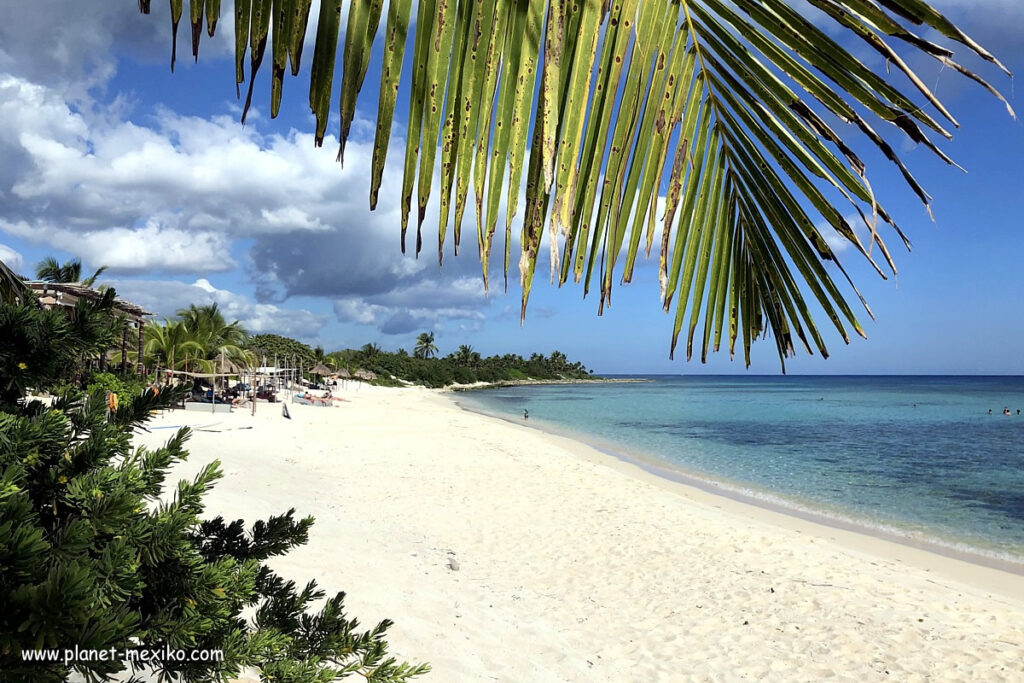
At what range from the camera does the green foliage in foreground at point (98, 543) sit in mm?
788

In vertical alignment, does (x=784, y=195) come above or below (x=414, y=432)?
above

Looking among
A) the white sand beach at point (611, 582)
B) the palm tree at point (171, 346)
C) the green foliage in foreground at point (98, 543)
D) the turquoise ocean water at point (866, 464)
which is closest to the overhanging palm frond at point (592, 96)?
the green foliage in foreground at point (98, 543)

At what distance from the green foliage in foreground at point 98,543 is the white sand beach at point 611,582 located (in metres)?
3.04

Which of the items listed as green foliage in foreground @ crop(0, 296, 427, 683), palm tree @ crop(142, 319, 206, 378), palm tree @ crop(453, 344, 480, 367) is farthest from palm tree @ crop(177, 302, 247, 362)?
palm tree @ crop(453, 344, 480, 367)

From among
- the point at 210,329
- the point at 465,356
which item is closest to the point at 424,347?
the point at 465,356

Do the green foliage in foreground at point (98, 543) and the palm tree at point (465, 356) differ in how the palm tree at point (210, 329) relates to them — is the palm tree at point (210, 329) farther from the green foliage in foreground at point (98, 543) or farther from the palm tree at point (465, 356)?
the palm tree at point (465, 356)

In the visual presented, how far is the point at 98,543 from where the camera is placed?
1047mm

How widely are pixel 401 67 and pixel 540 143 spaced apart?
18 centimetres

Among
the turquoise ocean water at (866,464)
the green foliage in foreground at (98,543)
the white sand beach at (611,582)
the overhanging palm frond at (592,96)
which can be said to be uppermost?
the overhanging palm frond at (592,96)

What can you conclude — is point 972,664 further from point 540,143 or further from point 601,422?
point 601,422

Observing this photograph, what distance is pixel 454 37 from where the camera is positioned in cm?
64

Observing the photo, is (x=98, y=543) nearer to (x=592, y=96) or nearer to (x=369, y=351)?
(x=592, y=96)

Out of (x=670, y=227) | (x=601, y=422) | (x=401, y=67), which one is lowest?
(x=601, y=422)

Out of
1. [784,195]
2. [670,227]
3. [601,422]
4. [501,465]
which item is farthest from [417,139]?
[601,422]
